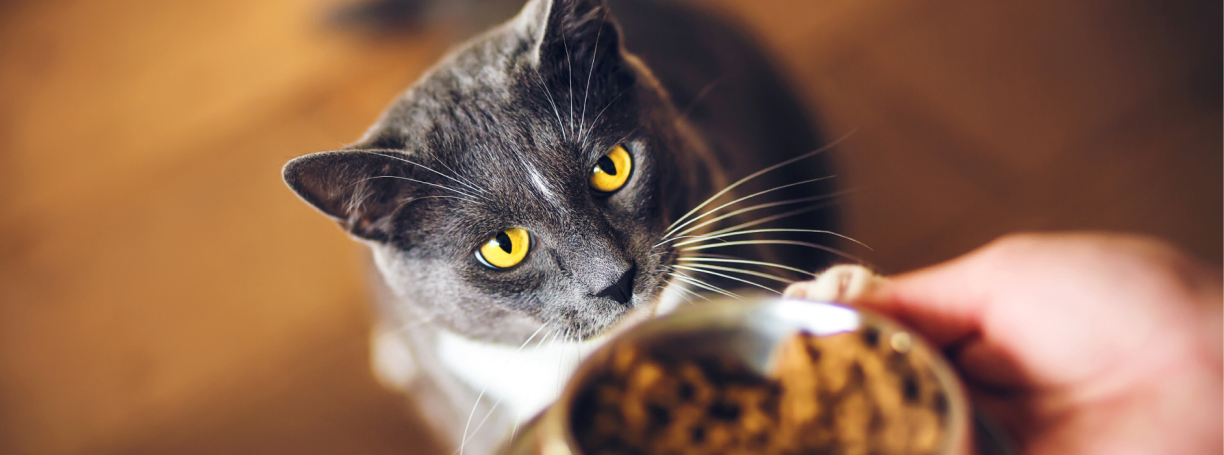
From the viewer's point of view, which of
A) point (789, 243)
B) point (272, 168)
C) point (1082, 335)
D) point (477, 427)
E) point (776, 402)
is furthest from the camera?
point (272, 168)

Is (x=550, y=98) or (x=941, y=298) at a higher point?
(x=550, y=98)

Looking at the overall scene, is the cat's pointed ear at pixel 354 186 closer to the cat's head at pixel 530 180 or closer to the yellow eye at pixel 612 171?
the cat's head at pixel 530 180

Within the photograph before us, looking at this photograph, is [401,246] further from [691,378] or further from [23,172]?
[23,172]

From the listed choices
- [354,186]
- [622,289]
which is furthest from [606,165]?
[354,186]

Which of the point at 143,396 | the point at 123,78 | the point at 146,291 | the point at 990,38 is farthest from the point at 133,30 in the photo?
the point at 990,38

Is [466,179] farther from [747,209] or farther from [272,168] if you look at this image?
[272,168]

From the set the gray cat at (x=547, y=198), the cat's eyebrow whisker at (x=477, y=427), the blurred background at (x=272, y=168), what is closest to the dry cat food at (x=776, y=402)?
the gray cat at (x=547, y=198)

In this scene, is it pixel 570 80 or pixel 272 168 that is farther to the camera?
pixel 272 168
